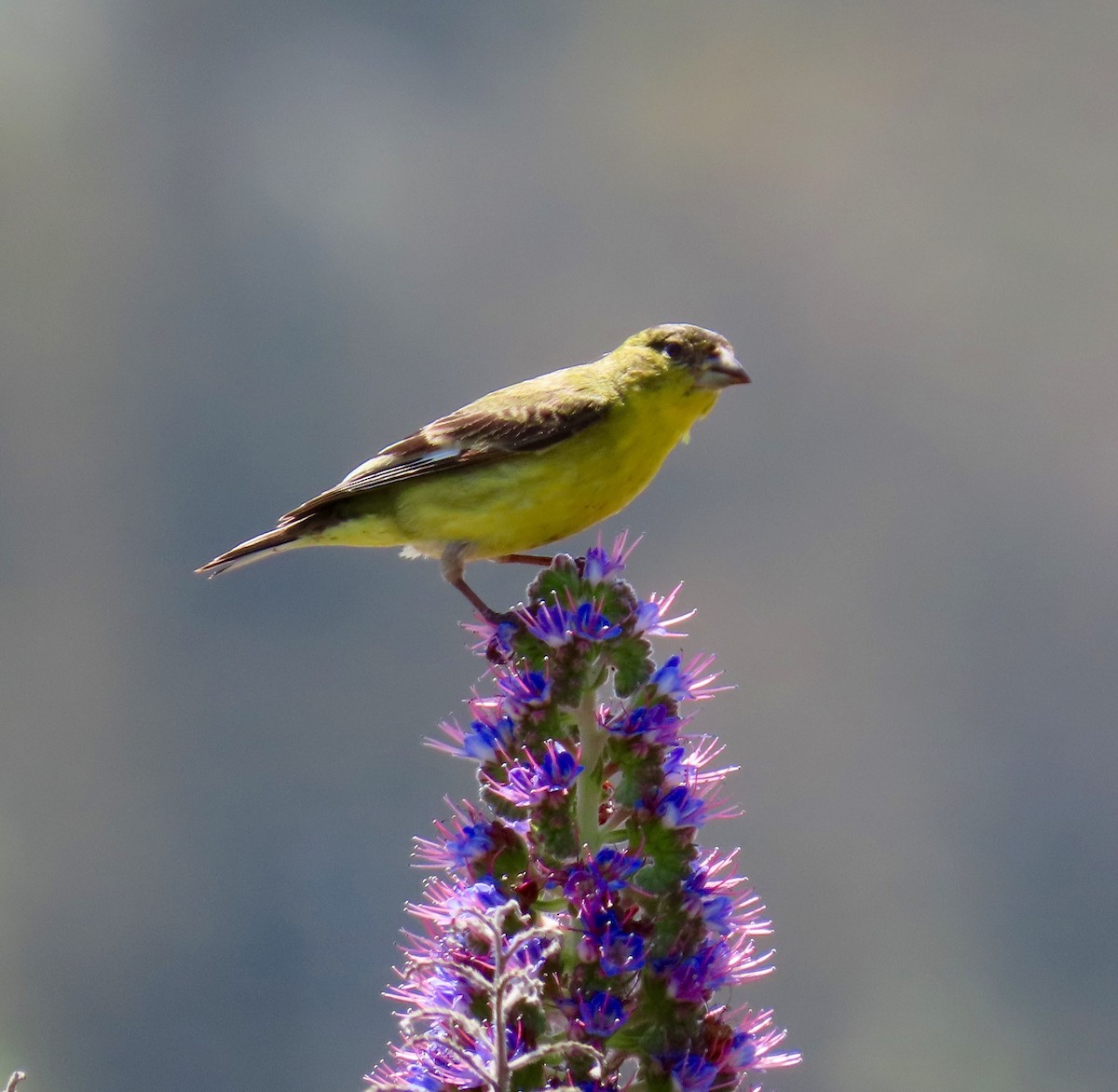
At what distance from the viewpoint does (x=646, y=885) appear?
2828 mm

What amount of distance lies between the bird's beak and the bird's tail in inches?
65.3

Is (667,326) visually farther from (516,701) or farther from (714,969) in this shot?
(714,969)

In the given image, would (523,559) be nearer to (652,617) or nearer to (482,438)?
(482,438)

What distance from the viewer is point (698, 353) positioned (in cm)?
541

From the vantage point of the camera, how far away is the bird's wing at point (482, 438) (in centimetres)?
505

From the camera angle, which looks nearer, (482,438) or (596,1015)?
(596,1015)

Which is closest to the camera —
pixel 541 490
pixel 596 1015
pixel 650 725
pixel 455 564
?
pixel 596 1015

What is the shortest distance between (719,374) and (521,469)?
0.94 metres

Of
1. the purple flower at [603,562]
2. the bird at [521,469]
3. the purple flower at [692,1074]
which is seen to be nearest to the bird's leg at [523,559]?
the bird at [521,469]

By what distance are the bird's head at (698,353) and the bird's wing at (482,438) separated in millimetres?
395

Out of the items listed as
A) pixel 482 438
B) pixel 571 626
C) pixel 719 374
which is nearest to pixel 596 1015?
pixel 571 626

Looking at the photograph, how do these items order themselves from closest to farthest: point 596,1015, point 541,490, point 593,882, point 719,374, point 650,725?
point 596,1015
point 593,882
point 650,725
point 541,490
point 719,374

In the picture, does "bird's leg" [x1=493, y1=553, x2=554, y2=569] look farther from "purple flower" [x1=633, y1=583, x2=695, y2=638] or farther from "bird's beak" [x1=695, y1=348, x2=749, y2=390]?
"purple flower" [x1=633, y1=583, x2=695, y2=638]

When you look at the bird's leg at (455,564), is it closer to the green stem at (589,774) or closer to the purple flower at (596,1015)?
the green stem at (589,774)
